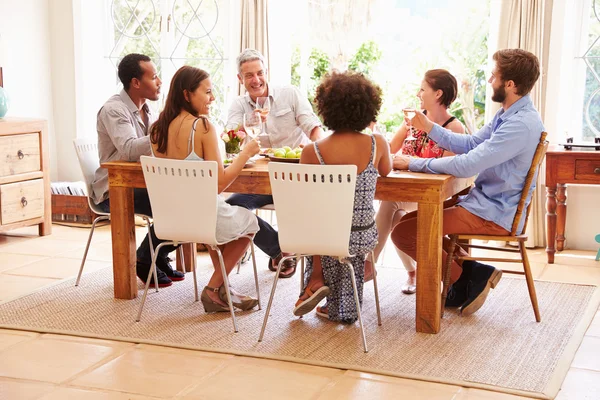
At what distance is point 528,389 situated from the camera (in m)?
2.96

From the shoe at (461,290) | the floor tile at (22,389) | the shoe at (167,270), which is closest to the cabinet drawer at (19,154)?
the shoe at (167,270)

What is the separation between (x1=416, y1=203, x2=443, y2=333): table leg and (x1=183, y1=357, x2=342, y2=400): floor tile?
604 millimetres

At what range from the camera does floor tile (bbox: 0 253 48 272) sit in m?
4.87

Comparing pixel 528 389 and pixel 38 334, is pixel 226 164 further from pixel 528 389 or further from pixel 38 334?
pixel 528 389

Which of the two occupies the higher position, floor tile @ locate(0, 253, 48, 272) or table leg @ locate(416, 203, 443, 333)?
table leg @ locate(416, 203, 443, 333)

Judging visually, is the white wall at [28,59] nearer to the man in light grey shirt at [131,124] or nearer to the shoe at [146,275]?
the man in light grey shirt at [131,124]

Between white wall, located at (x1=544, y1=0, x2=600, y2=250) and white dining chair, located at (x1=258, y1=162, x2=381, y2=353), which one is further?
white wall, located at (x1=544, y1=0, x2=600, y2=250)

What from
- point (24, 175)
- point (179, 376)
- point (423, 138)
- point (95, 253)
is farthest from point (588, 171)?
point (24, 175)

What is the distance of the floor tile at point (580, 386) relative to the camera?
292 cm

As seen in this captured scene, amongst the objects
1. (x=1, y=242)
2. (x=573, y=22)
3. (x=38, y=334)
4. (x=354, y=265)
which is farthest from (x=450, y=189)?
(x=1, y=242)

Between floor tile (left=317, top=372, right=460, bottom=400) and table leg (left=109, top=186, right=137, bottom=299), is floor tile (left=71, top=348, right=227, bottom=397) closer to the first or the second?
floor tile (left=317, top=372, right=460, bottom=400)

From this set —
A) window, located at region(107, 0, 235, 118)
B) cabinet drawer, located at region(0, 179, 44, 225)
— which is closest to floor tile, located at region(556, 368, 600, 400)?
window, located at region(107, 0, 235, 118)

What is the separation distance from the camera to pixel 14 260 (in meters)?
5.02

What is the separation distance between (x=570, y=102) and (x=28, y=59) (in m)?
4.09
